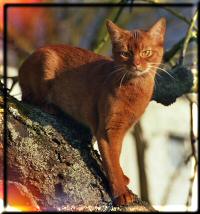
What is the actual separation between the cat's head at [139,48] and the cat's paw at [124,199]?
0.25 m

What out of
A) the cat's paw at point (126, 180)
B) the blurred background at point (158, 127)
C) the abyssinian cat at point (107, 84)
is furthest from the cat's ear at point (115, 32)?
the cat's paw at point (126, 180)

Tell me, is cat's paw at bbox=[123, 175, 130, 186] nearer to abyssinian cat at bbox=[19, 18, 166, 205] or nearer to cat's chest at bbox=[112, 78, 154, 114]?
abyssinian cat at bbox=[19, 18, 166, 205]

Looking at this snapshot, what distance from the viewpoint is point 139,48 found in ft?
3.45

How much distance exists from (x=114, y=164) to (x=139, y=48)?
240 millimetres

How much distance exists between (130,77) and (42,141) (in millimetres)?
246

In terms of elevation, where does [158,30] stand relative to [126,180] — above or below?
above

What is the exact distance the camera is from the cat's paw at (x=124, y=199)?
3.32 feet

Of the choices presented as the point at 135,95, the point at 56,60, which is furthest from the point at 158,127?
the point at 56,60

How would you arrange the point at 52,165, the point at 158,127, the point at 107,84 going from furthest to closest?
the point at 158,127, the point at 107,84, the point at 52,165

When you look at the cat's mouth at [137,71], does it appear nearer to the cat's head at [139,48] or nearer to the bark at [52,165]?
the cat's head at [139,48]

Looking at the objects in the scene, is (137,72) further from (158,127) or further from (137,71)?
(158,127)

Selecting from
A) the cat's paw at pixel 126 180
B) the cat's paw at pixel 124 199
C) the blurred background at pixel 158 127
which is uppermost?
the blurred background at pixel 158 127

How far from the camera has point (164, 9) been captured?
4.66 feet

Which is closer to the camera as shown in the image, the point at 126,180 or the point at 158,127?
the point at 126,180
